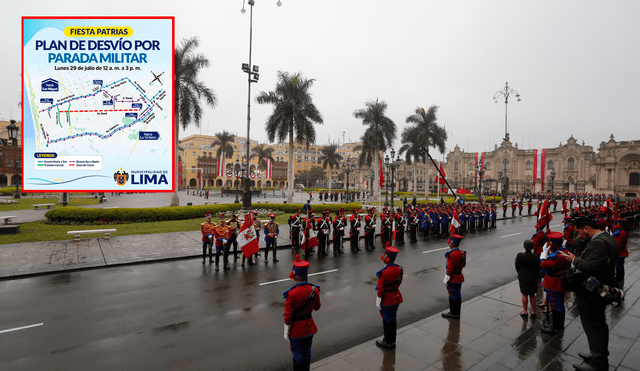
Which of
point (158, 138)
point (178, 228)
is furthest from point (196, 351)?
point (178, 228)

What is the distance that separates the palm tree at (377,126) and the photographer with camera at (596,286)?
1345 inches

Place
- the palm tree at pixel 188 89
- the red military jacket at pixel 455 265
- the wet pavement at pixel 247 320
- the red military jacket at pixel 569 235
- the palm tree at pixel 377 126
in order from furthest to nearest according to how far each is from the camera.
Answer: the palm tree at pixel 377 126 < the palm tree at pixel 188 89 < the red military jacket at pixel 569 235 < the red military jacket at pixel 455 265 < the wet pavement at pixel 247 320

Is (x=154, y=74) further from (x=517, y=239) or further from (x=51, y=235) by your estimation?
(x=517, y=239)

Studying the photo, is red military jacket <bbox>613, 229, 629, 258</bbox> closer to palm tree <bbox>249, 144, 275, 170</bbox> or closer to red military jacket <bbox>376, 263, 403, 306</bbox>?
red military jacket <bbox>376, 263, 403, 306</bbox>

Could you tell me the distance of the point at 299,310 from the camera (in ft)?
13.3

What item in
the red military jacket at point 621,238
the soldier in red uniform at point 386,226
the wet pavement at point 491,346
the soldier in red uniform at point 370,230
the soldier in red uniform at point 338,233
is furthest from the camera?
the soldier in red uniform at point 386,226

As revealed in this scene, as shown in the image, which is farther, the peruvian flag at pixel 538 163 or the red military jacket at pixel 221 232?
the peruvian flag at pixel 538 163

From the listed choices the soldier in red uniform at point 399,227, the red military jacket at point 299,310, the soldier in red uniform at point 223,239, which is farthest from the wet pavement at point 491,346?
the soldier in red uniform at point 399,227

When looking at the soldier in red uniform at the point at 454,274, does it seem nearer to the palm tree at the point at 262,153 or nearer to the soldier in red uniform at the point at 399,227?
the soldier in red uniform at the point at 399,227

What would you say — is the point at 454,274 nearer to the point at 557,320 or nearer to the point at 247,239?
the point at 557,320

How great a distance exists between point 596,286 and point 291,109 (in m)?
27.4

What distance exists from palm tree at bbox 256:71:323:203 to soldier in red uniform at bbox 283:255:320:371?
25.3 meters

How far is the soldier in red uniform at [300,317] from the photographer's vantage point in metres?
4.00

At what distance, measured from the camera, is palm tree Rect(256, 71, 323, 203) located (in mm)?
29000
